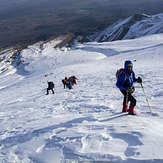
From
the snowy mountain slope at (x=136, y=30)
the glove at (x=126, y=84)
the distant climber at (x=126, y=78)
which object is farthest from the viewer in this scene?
the snowy mountain slope at (x=136, y=30)

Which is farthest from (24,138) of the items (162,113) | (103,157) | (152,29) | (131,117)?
(152,29)

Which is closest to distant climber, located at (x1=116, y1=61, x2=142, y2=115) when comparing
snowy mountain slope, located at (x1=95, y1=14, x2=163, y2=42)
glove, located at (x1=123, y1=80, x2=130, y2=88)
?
glove, located at (x1=123, y1=80, x2=130, y2=88)

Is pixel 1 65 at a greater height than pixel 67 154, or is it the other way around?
pixel 67 154

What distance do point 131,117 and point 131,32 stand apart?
82.7 m

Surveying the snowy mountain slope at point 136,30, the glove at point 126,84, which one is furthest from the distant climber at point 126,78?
the snowy mountain slope at point 136,30

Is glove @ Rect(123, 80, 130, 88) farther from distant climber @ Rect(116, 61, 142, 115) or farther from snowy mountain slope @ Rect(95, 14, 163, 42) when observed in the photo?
snowy mountain slope @ Rect(95, 14, 163, 42)

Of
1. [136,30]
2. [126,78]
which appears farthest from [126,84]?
[136,30]

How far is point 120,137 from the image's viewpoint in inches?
190

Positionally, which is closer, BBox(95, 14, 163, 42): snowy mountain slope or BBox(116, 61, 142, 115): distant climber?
BBox(116, 61, 142, 115): distant climber

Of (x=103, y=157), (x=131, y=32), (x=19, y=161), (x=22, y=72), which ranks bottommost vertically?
(x=22, y=72)

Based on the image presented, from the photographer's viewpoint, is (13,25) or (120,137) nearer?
(120,137)

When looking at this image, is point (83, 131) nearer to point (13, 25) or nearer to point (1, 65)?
point (1, 65)

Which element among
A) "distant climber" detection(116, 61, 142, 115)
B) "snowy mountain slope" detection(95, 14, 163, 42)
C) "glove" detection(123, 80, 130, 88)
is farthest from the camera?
"snowy mountain slope" detection(95, 14, 163, 42)

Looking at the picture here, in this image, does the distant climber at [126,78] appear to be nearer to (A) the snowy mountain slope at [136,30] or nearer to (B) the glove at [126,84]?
(B) the glove at [126,84]
